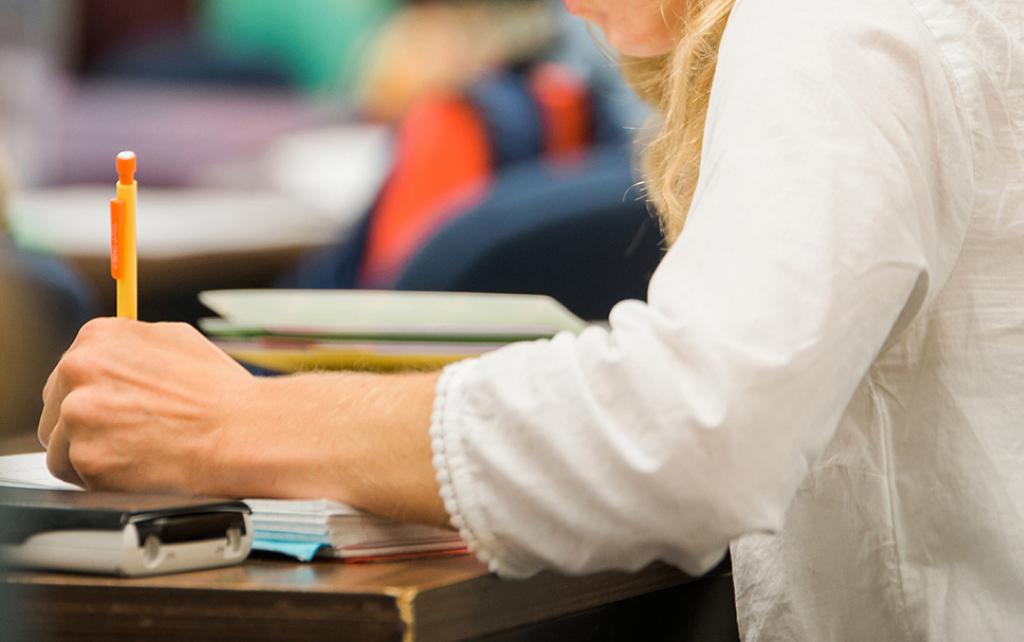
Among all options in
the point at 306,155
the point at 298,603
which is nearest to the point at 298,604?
the point at 298,603

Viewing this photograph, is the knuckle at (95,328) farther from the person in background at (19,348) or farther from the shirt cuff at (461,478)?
the shirt cuff at (461,478)

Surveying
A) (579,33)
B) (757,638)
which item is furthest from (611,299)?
(579,33)

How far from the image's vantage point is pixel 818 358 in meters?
0.67

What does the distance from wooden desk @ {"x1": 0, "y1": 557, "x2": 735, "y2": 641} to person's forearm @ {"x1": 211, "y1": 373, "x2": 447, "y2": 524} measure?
0.12 ft

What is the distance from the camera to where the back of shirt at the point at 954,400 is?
77 cm

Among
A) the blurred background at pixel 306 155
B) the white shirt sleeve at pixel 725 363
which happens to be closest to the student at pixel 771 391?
the white shirt sleeve at pixel 725 363

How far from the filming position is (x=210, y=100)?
221 inches

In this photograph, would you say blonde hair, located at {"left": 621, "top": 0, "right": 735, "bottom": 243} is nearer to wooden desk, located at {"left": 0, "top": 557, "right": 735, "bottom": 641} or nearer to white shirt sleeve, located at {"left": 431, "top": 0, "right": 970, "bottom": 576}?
white shirt sleeve, located at {"left": 431, "top": 0, "right": 970, "bottom": 576}

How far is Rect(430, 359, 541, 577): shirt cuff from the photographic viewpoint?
69cm

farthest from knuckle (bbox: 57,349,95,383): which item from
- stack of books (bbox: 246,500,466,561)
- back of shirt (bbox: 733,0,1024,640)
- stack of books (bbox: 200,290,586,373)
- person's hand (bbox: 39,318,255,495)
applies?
back of shirt (bbox: 733,0,1024,640)

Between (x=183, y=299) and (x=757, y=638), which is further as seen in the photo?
(x=183, y=299)

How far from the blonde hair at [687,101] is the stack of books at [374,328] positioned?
0.43ft

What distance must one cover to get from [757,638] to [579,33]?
11.8 feet

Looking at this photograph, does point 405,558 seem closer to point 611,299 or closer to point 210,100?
point 611,299
